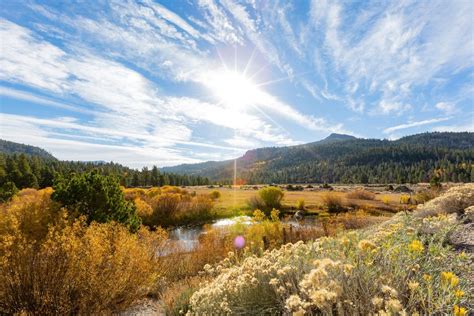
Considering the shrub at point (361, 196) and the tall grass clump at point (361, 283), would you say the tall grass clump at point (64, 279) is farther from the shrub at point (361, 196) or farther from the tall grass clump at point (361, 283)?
the shrub at point (361, 196)

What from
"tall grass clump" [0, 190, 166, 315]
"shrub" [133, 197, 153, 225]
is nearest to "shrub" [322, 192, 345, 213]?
"shrub" [133, 197, 153, 225]

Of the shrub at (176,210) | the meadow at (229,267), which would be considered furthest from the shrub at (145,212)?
the meadow at (229,267)

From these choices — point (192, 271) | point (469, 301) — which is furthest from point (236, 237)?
point (469, 301)

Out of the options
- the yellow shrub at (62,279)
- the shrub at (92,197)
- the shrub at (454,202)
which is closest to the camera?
the yellow shrub at (62,279)

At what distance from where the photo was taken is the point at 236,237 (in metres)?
16.0

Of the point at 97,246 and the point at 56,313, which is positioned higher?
the point at 97,246

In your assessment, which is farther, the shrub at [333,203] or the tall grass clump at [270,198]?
the tall grass clump at [270,198]

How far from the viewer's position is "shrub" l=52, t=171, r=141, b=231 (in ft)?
43.7

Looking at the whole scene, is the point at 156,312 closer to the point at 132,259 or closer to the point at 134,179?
the point at 132,259

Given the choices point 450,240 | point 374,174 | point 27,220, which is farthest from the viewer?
point 374,174

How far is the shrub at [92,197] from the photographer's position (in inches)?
524

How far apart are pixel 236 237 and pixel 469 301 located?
44.0 ft

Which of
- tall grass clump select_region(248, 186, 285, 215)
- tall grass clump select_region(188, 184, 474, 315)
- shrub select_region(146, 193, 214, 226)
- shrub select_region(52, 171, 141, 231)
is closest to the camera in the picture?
tall grass clump select_region(188, 184, 474, 315)

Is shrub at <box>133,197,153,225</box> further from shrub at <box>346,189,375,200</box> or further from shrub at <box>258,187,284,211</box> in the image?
shrub at <box>346,189,375,200</box>
